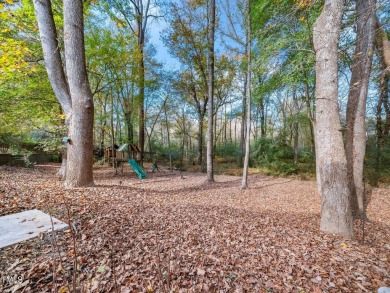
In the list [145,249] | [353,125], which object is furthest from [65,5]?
[353,125]

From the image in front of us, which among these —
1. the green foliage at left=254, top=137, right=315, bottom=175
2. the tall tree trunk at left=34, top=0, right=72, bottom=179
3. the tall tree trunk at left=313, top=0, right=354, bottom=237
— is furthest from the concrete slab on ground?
the green foliage at left=254, top=137, right=315, bottom=175

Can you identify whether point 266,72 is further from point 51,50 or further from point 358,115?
point 51,50

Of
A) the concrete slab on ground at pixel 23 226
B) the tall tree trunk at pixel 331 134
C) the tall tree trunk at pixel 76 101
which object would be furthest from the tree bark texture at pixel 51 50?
the tall tree trunk at pixel 331 134

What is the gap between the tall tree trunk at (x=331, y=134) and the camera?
9.16 feet

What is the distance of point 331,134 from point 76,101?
515 centimetres

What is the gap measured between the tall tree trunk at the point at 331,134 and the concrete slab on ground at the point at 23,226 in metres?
3.93

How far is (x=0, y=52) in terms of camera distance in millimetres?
4523

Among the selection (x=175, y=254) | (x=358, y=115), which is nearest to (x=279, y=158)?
(x=358, y=115)

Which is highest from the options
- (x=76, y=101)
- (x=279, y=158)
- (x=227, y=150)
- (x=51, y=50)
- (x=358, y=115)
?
(x=51, y=50)

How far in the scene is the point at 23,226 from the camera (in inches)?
81.2

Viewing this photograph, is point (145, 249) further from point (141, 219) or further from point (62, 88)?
point (62, 88)

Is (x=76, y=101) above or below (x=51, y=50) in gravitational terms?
below

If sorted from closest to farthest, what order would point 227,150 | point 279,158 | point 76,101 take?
point 76,101 → point 279,158 → point 227,150

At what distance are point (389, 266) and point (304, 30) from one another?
578 cm
